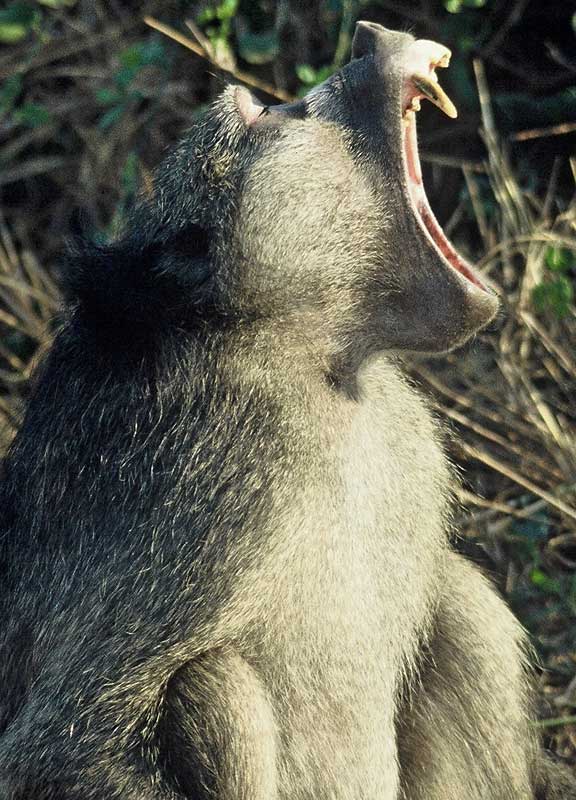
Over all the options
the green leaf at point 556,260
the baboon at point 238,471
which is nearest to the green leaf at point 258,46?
the green leaf at point 556,260

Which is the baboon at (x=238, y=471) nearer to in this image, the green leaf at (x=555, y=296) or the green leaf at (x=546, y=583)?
the green leaf at (x=546, y=583)

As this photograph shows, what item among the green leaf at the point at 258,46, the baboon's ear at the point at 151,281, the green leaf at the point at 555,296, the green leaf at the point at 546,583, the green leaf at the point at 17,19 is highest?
the green leaf at the point at 17,19

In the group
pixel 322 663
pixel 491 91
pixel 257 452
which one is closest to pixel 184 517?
pixel 257 452

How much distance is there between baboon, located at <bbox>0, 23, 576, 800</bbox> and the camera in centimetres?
238

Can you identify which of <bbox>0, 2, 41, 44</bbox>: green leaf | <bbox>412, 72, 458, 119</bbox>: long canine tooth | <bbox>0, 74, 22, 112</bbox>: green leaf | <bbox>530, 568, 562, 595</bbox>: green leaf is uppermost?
<bbox>0, 2, 41, 44</bbox>: green leaf

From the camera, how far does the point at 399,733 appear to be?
283cm

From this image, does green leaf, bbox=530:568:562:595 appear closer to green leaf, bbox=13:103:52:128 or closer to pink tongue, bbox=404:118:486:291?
pink tongue, bbox=404:118:486:291

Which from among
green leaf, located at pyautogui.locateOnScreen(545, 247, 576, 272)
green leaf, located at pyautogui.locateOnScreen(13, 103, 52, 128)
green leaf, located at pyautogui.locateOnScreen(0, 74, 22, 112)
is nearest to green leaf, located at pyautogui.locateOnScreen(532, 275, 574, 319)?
green leaf, located at pyautogui.locateOnScreen(545, 247, 576, 272)

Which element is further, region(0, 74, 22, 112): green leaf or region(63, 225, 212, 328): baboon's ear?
region(0, 74, 22, 112): green leaf

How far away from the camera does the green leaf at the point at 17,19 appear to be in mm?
4637

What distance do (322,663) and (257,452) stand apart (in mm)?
379

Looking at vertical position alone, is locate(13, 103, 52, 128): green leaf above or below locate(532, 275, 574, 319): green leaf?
above

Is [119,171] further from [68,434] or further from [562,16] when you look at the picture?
[68,434]

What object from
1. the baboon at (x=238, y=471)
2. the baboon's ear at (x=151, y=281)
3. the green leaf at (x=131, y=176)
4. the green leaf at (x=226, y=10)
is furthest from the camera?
the green leaf at (x=131, y=176)
